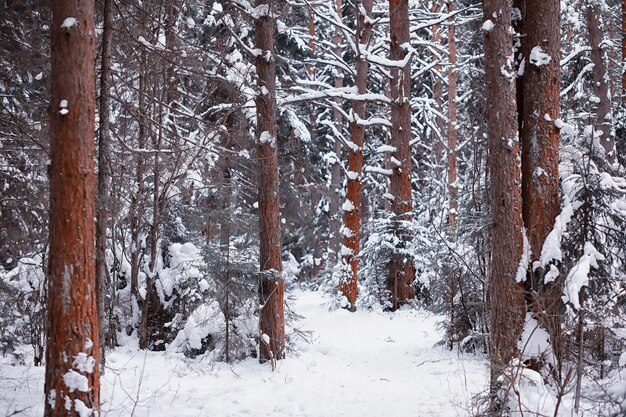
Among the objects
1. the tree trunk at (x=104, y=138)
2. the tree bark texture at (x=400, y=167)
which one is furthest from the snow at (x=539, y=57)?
the tree bark texture at (x=400, y=167)

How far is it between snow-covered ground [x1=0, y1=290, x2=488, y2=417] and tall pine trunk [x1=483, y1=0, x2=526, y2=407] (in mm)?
1009

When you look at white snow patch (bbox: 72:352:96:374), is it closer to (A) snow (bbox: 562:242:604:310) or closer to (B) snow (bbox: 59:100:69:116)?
(B) snow (bbox: 59:100:69:116)

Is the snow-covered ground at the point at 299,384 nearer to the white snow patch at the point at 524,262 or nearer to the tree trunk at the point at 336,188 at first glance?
the white snow patch at the point at 524,262

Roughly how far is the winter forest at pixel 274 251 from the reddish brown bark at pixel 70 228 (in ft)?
0.06

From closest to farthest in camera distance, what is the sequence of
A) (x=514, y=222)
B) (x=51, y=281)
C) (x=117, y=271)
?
(x=51, y=281) → (x=514, y=222) → (x=117, y=271)

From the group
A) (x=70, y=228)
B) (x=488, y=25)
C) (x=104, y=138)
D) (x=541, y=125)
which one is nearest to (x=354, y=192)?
(x=104, y=138)

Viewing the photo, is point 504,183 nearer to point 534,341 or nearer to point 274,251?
point 534,341

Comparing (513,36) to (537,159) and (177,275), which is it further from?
(177,275)

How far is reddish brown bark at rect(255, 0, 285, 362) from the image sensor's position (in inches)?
380

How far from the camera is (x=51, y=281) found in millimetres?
5227

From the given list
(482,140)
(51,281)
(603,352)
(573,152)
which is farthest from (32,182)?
(603,352)

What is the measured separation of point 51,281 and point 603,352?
264 inches

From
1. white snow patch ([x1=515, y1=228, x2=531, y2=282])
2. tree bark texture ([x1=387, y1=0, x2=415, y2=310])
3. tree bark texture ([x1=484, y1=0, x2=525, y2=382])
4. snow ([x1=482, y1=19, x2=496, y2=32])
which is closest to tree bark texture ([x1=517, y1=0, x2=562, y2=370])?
white snow patch ([x1=515, y1=228, x2=531, y2=282])

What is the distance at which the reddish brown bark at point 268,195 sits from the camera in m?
9.66
